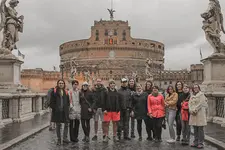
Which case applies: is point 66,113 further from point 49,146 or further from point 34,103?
point 34,103

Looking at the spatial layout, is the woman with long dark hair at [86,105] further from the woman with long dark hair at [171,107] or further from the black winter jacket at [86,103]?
the woman with long dark hair at [171,107]

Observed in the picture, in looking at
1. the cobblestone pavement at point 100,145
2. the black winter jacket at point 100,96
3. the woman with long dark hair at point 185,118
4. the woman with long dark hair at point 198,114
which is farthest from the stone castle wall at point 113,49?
the woman with long dark hair at point 198,114

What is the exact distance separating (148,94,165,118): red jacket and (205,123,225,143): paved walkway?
158cm

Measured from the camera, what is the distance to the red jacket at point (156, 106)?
10.2m

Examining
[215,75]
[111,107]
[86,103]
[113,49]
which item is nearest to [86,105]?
[86,103]

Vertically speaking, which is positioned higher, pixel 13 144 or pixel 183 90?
pixel 183 90

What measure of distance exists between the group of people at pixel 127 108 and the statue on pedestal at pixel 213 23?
561cm

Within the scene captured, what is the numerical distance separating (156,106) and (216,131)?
2.53m

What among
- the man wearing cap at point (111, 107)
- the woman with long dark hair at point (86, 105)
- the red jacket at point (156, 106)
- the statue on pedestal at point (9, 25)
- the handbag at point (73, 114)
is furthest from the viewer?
the statue on pedestal at point (9, 25)

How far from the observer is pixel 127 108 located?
1086cm

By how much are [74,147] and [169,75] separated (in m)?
101

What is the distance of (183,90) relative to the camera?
32.9 feet

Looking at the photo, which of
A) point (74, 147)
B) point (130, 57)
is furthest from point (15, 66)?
Answer: point (130, 57)

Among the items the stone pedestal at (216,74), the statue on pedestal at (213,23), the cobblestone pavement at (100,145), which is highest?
the statue on pedestal at (213,23)
